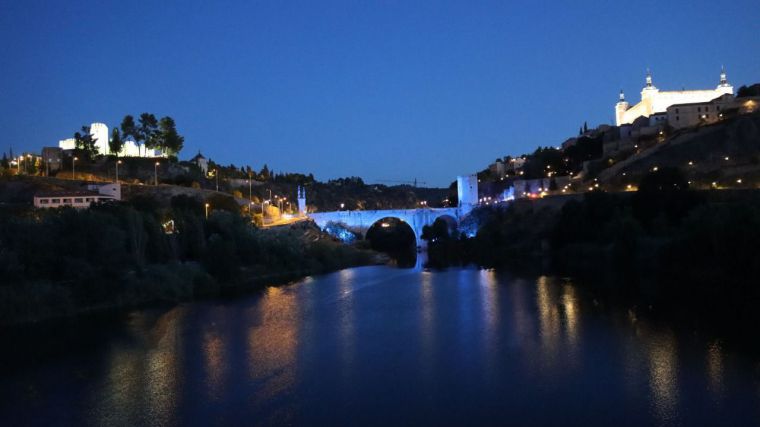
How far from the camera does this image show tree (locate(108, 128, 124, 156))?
2773 inches

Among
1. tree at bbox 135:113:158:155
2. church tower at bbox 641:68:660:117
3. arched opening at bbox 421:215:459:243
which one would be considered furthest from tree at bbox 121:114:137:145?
church tower at bbox 641:68:660:117

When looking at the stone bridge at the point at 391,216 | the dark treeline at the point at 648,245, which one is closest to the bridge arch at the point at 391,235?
the stone bridge at the point at 391,216

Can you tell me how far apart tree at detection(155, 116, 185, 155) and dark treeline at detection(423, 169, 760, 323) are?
32.8 metres

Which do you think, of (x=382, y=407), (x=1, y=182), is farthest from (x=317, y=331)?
(x=1, y=182)

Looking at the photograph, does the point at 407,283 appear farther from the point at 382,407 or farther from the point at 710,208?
the point at 382,407

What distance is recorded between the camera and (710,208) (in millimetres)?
31641

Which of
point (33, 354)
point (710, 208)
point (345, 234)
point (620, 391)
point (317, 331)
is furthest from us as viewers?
point (345, 234)

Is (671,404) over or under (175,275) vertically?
under

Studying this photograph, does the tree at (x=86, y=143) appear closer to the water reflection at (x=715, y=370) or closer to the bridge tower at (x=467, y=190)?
the bridge tower at (x=467, y=190)

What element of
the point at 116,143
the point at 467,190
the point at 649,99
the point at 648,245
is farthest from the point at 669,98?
the point at 116,143

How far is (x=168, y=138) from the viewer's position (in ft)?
249

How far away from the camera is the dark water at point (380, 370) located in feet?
45.0

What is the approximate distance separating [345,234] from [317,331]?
159ft

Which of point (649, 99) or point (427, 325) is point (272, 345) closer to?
point (427, 325)
